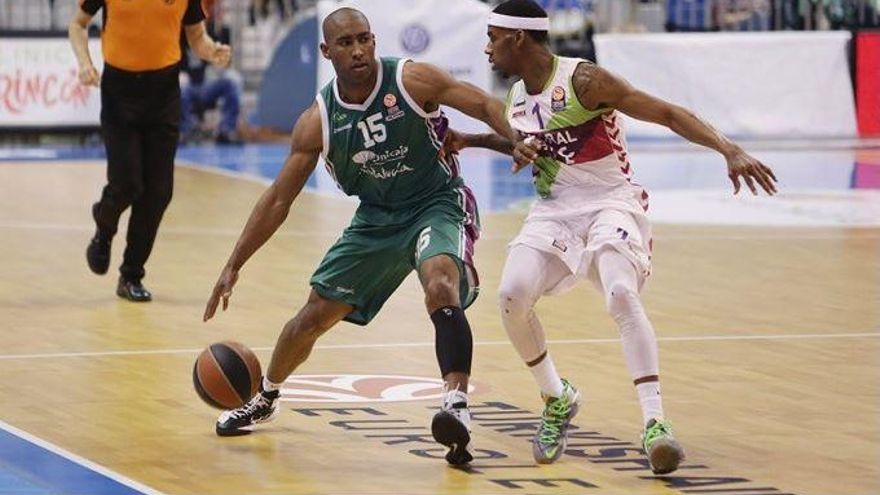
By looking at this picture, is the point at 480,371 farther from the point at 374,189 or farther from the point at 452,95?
the point at 452,95

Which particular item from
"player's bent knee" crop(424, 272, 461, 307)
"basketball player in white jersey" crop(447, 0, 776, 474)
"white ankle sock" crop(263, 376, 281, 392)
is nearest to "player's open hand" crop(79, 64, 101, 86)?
"white ankle sock" crop(263, 376, 281, 392)

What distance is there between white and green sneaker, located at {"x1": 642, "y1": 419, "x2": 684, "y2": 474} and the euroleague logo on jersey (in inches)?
83.5

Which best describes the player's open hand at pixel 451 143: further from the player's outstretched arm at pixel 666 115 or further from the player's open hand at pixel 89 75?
the player's open hand at pixel 89 75

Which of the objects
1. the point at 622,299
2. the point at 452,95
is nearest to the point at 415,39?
the point at 452,95

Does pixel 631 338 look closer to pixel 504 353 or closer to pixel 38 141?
pixel 504 353

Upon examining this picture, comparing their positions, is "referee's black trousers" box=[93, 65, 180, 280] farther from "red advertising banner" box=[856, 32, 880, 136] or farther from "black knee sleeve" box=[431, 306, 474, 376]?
"red advertising banner" box=[856, 32, 880, 136]

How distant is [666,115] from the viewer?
825cm

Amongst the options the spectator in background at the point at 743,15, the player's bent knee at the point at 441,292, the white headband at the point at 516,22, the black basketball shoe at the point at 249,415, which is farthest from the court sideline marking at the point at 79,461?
the spectator in background at the point at 743,15

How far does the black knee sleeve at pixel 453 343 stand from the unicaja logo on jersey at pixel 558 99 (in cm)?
95

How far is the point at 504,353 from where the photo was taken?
37.4 ft

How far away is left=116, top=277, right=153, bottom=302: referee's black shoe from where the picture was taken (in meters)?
13.5

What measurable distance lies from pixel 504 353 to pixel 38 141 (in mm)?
15864

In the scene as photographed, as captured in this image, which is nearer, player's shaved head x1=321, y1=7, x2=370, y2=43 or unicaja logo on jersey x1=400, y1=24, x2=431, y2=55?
player's shaved head x1=321, y1=7, x2=370, y2=43

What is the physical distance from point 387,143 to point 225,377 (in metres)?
1.21
